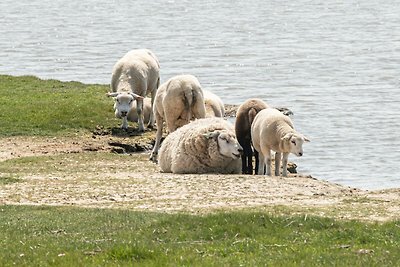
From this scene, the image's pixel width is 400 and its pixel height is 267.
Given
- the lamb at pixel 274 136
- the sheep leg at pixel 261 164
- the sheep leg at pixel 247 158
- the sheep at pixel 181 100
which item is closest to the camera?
the lamb at pixel 274 136

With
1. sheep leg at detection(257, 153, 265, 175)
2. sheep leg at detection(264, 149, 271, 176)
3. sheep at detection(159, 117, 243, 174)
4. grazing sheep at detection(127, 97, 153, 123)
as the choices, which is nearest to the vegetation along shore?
sheep at detection(159, 117, 243, 174)

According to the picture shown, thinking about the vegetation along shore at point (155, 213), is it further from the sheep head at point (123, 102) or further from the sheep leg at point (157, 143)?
the sheep head at point (123, 102)

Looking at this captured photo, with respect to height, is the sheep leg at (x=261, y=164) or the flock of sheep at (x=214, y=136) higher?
the flock of sheep at (x=214, y=136)

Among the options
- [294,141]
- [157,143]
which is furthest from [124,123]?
[294,141]

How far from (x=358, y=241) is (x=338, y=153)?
16.6 m

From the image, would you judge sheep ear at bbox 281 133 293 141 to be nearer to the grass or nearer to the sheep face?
the sheep face

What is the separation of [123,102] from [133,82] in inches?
32.3

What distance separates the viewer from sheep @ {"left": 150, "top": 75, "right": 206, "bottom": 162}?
2203 centimetres

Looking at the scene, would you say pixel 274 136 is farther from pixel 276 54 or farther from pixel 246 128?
pixel 276 54

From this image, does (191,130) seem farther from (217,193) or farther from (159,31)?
Result: (159,31)

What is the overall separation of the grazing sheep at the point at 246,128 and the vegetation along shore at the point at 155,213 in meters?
1.67

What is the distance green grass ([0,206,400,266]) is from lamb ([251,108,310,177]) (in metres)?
5.48

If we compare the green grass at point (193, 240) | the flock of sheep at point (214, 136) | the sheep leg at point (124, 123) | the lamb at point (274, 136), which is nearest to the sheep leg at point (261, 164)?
the flock of sheep at point (214, 136)

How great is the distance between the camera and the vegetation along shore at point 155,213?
11398mm
